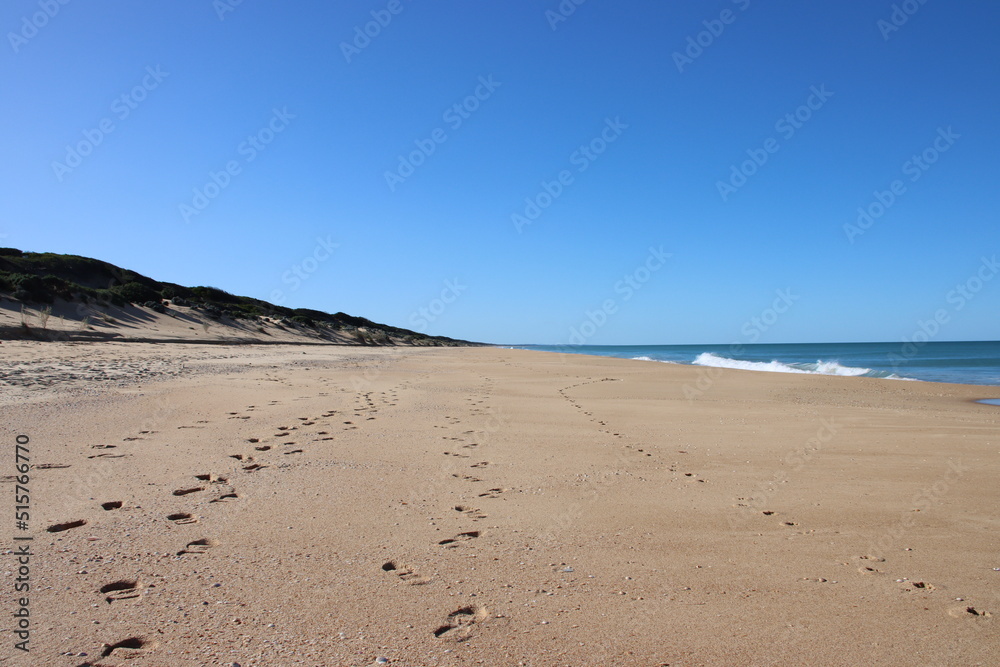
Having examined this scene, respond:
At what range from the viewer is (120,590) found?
263 centimetres

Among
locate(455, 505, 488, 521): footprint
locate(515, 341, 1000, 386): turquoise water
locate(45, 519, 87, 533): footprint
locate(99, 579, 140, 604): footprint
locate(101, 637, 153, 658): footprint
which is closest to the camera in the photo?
locate(101, 637, 153, 658): footprint

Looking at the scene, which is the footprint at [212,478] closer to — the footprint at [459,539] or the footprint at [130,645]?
the footprint at [459,539]

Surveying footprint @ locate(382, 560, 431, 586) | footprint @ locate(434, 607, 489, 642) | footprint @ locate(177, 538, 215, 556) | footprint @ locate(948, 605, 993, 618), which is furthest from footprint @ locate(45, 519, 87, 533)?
footprint @ locate(948, 605, 993, 618)

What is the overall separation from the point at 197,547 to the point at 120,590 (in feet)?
1.69

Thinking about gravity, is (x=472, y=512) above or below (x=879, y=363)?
below

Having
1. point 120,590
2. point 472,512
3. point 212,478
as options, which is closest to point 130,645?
point 120,590

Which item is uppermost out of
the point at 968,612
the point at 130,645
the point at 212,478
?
the point at 968,612

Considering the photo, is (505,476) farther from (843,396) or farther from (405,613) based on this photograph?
(843,396)

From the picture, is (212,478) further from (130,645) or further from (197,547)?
(130,645)

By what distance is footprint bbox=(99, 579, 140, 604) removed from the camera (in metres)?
2.55

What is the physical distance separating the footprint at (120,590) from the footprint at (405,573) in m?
1.15

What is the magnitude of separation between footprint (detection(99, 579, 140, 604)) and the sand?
0.02 metres

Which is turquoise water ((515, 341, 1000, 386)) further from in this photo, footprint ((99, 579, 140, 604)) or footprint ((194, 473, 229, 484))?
footprint ((99, 579, 140, 604))

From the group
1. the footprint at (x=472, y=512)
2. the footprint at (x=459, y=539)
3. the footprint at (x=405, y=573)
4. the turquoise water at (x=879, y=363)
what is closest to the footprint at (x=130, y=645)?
the footprint at (x=405, y=573)
